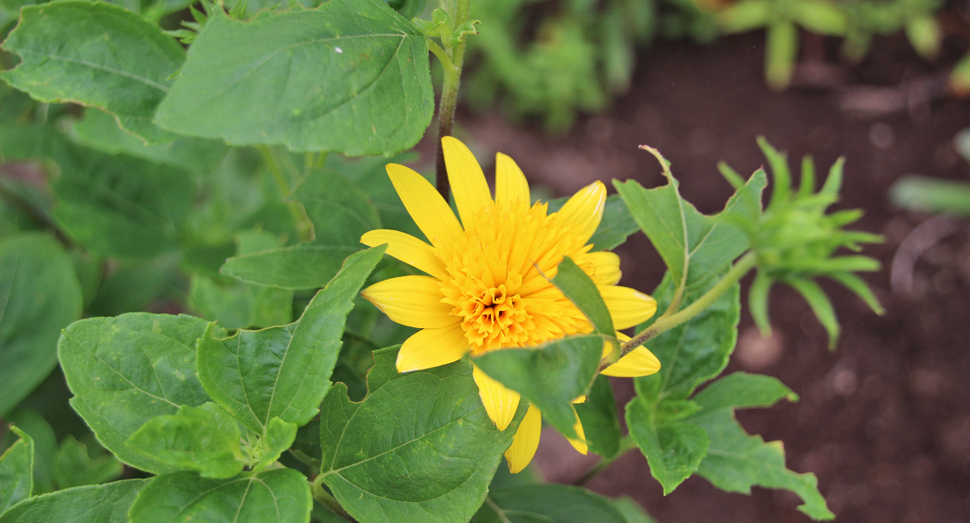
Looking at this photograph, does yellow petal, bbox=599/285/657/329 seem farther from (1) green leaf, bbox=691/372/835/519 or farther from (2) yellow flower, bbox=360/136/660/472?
(1) green leaf, bbox=691/372/835/519

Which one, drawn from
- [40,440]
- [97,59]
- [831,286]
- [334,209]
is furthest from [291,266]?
[831,286]

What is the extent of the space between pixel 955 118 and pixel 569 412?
310 centimetres

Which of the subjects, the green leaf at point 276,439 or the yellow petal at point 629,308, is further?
the yellow petal at point 629,308

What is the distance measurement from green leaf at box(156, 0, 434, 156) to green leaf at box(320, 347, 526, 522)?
0.20 m

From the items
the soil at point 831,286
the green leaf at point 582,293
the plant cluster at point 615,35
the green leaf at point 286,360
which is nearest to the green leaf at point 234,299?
the green leaf at point 286,360

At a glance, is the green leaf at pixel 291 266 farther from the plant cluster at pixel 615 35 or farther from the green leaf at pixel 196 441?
the plant cluster at pixel 615 35

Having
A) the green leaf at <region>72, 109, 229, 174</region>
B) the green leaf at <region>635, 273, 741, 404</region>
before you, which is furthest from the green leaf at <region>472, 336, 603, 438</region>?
the green leaf at <region>72, 109, 229, 174</region>

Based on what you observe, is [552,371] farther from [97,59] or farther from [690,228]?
[97,59]

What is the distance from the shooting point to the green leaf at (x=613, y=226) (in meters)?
0.69

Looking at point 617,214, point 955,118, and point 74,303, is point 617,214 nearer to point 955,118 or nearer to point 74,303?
point 74,303

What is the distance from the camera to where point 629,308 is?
64cm

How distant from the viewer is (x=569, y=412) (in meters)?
0.45

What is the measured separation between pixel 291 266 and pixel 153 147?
0.39 m

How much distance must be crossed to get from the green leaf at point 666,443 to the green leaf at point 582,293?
0.18 metres
